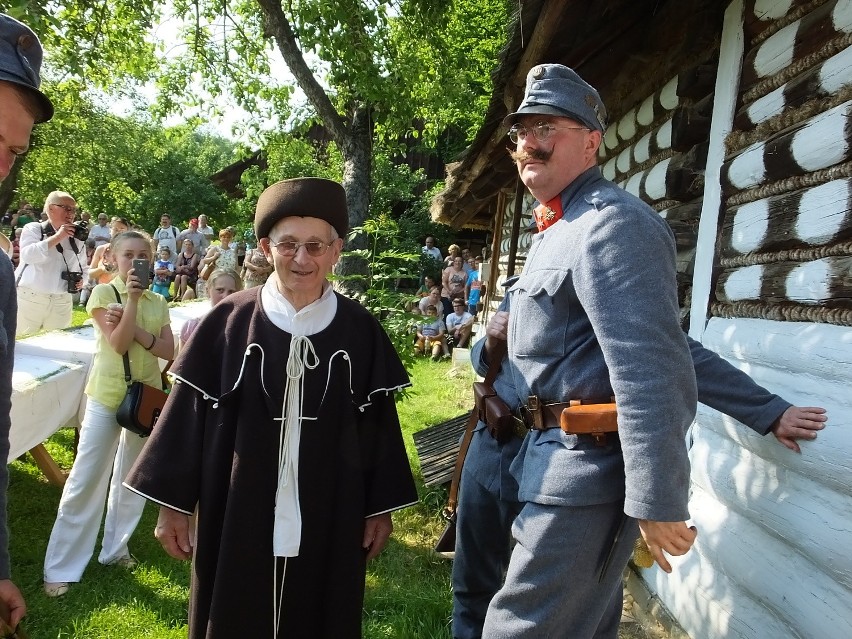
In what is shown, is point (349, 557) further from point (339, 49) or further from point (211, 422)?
point (339, 49)

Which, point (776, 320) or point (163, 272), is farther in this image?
point (163, 272)

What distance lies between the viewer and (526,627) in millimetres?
1686

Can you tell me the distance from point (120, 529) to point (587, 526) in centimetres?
277

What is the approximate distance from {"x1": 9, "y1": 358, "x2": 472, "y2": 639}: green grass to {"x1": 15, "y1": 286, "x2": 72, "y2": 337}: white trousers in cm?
167

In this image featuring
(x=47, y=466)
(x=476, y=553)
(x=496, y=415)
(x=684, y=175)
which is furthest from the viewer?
(x=47, y=466)

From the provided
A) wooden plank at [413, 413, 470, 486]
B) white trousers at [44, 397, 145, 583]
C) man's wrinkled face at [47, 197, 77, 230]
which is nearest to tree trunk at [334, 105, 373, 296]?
wooden plank at [413, 413, 470, 486]

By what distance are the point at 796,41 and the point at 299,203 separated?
1.83 meters

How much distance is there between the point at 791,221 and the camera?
2174 mm

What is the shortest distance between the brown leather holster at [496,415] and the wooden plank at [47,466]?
342 cm

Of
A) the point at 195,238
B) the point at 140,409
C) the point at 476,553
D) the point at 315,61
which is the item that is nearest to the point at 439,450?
the point at 140,409

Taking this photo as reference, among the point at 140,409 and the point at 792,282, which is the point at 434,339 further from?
the point at 792,282

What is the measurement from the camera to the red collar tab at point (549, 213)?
6.45 feet

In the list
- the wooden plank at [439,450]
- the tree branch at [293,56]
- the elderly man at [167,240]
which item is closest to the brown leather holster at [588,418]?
the wooden plank at [439,450]

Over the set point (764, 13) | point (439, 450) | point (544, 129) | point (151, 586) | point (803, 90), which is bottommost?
point (151, 586)
